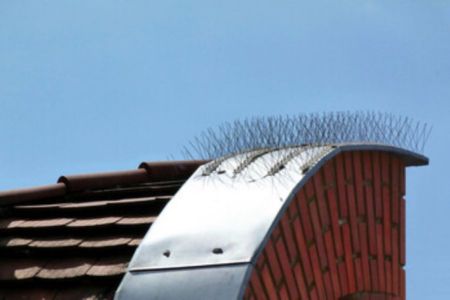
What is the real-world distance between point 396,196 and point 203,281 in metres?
2.08

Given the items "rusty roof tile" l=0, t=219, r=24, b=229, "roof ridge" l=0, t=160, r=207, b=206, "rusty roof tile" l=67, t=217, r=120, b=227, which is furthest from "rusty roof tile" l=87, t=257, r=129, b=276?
"roof ridge" l=0, t=160, r=207, b=206

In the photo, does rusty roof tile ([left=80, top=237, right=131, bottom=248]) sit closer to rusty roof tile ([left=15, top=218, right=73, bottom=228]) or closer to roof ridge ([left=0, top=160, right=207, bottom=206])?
rusty roof tile ([left=15, top=218, right=73, bottom=228])

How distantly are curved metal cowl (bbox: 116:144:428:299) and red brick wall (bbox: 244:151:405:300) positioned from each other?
0.11 metres

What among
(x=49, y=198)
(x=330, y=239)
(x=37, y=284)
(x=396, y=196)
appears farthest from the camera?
(x=396, y=196)

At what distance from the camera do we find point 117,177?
3961 mm

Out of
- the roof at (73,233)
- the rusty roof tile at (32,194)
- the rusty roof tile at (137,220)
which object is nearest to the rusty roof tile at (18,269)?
the roof at (73,233)

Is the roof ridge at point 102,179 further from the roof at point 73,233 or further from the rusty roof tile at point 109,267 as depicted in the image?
the rusty roof tile at point 109,267

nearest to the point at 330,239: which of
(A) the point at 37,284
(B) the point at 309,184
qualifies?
(B) the point at 309,184

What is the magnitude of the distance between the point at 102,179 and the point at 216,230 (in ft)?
4.51

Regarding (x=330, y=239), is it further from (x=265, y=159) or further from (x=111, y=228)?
(x=111, y=228)

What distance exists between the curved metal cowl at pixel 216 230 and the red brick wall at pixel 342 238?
105 millimetres

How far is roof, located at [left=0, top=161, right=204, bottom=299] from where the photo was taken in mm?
2898

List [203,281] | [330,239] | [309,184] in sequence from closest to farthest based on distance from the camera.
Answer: [203,281]
[309,184]
[330,239]

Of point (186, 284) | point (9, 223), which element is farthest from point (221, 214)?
point (9, 223)
